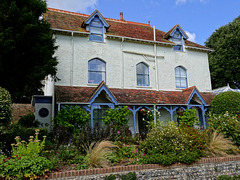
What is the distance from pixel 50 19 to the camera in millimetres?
16062

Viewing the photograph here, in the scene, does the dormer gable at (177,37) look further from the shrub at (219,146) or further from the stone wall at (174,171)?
the stone wall at (174,171)

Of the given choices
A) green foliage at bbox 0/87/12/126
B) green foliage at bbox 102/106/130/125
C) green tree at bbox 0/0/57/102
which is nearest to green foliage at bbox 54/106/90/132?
green foliage at bbox 102/106/130/125

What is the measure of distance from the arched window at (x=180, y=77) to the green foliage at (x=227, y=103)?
138 inches

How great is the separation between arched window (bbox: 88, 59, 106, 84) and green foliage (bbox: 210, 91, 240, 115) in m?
8.55

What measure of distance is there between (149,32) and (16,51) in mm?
12810

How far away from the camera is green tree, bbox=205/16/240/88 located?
88.6ft

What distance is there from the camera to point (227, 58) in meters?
27.7

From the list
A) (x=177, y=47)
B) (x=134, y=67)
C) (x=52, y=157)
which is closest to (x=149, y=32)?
(x=177, y=47)

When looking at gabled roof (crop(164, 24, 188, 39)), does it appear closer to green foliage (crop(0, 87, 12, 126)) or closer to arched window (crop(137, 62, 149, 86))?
arched window (crop(137, 62, 149, 86))

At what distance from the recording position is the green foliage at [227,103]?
14.1m

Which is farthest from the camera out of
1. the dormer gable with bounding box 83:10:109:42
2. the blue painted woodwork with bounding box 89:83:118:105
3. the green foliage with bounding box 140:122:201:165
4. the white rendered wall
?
the dormer gable with bounding box 83:10:109:42

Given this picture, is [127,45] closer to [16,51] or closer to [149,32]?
[149,32]

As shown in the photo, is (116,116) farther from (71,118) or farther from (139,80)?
(139,80)

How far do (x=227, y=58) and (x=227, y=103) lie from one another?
1571cm
